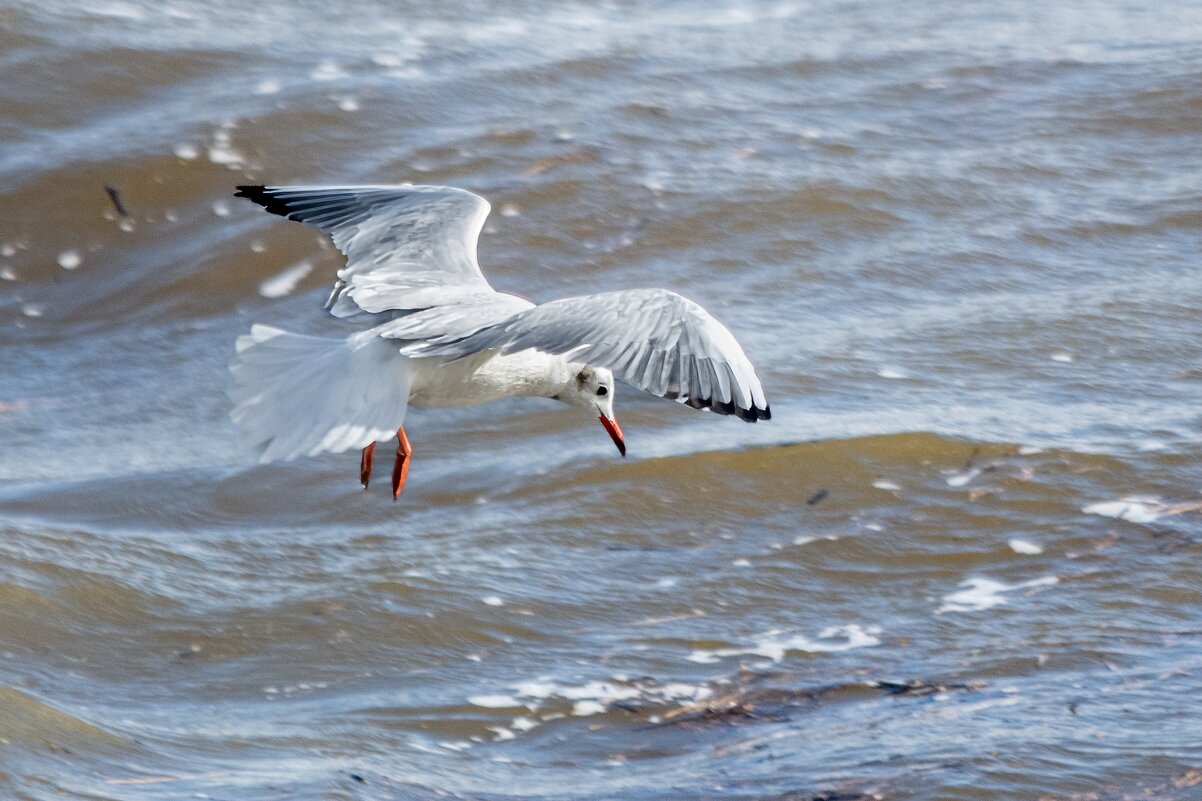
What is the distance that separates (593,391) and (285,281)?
119 inches

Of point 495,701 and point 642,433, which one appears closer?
point 495,701

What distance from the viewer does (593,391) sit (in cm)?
505

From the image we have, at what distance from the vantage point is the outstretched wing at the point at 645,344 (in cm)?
407

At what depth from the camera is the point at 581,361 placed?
4.12 metres

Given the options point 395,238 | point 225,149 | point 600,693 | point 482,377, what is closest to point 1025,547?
point 600,693

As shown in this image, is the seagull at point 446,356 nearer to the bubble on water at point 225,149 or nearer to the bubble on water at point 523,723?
the bubble on water at point 523,723

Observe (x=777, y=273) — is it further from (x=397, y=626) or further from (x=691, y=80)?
(x=397, y=626)

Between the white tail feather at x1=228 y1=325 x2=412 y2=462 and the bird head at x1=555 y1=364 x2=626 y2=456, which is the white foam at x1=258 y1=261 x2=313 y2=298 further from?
the white tail feather at x1=228 y1=325 x2=412 y2=462

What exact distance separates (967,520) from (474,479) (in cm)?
169

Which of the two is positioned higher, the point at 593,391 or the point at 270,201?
the point at 270,201

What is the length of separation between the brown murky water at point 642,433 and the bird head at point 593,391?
506 mm

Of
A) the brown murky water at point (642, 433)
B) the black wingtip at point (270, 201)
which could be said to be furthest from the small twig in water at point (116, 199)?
the black wingtip at point (270, 201)

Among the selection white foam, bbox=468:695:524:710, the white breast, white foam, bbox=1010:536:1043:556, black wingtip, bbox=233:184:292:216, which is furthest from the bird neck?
white foam, bbox=1010:536:1043:556

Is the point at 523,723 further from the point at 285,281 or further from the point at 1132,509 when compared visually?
the point at 285,281
